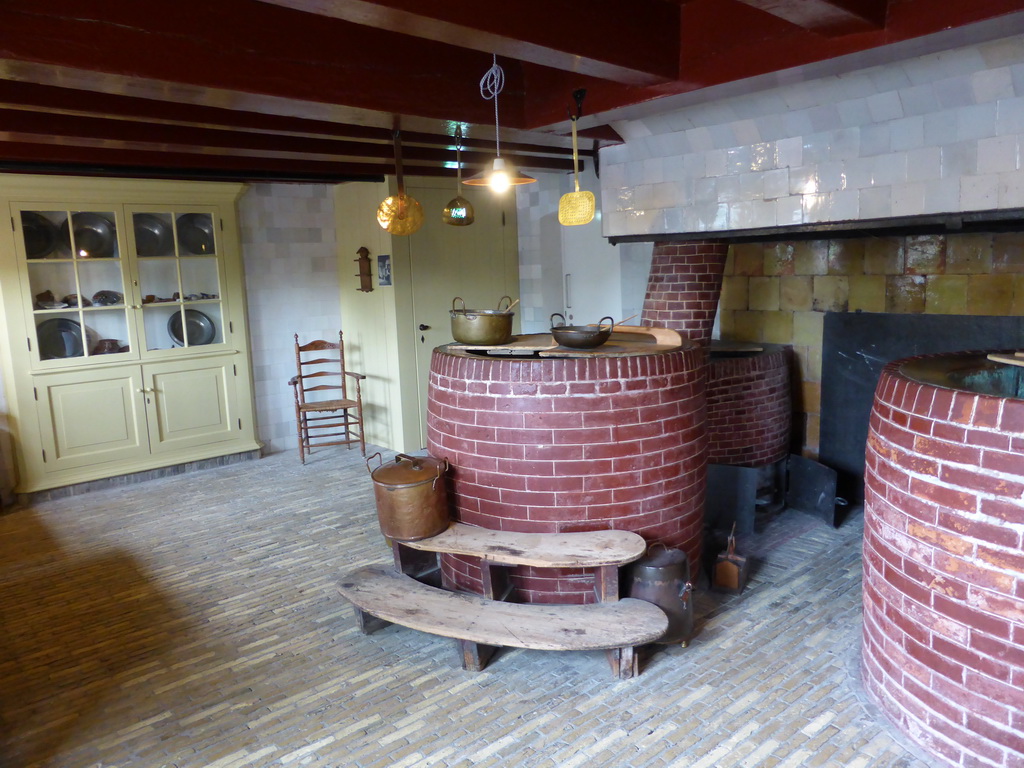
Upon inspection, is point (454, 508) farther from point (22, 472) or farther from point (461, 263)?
point (22, 472)

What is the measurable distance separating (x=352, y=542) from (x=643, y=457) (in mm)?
2210

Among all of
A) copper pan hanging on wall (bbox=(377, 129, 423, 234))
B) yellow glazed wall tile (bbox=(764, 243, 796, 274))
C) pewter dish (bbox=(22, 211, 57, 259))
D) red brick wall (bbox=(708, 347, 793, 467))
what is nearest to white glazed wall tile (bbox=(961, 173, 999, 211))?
red brick wall (bbox=(708, 347, 793, 467))

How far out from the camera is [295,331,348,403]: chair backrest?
22.4ft

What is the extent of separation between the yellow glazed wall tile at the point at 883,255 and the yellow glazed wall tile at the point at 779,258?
544mm

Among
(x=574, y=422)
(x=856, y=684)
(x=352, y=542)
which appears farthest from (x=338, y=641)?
(x=856, y=684)

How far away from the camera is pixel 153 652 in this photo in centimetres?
345

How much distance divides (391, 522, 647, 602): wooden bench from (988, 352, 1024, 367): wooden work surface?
1.60 m

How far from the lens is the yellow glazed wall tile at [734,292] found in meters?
5.65

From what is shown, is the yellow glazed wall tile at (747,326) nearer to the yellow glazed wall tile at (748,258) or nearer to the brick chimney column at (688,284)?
the yellow glazed wall tile at (748,258)

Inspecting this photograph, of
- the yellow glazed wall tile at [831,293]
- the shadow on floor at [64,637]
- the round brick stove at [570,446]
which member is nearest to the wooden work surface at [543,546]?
the round brick stove at [570,446]

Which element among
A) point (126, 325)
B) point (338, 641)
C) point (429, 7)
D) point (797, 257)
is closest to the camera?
point (429, 7)

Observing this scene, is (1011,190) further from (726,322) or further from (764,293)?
(726,322)

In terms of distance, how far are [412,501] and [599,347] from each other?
1.28 meters

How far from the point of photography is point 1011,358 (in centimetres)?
274
